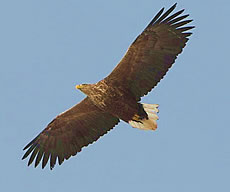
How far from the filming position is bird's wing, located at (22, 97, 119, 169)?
15922mm

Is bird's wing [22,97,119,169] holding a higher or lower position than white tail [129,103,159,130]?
higher

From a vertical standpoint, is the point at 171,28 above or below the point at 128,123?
above

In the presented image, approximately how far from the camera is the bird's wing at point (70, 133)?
1592 centimetres

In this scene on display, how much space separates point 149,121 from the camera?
593 inches

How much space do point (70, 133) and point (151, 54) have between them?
3087 mm

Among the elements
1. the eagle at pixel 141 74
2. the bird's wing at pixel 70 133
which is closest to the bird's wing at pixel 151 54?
the eagle at pixel 141 74

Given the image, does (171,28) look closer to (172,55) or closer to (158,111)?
(172,55)

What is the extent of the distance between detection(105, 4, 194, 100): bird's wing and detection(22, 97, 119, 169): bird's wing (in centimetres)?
129

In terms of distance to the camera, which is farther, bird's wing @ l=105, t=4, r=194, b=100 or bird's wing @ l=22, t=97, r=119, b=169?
bird's wing @ l=22, t=97, r=119, b=169

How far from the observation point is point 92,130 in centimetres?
1599

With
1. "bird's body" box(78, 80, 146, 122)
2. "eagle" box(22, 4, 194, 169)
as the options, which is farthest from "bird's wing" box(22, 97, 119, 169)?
"bird's body" box(78, 80, 146, 122)

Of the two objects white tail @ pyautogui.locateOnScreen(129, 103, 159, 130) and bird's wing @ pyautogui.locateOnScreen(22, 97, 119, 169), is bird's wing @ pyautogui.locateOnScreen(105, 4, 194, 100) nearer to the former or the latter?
white tail @ pyautogui.locateOnScreen(129, 103, 159, 130)

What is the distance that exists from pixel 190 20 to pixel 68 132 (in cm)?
431

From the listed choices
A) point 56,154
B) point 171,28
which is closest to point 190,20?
point 171,28
